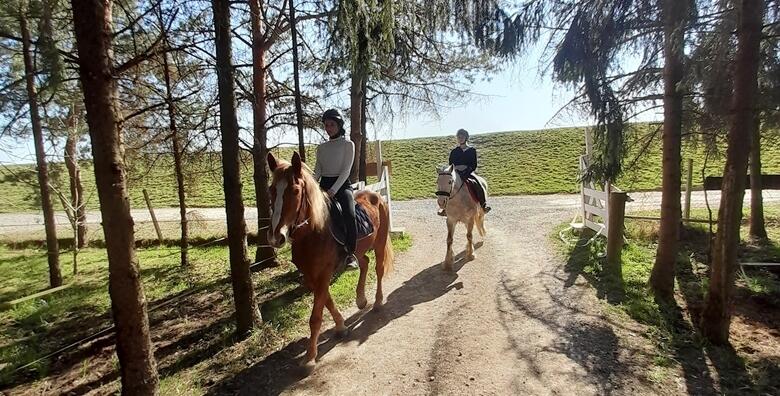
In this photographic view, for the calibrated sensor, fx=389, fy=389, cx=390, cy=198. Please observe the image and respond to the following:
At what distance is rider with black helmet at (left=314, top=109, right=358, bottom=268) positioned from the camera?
4.52 meters

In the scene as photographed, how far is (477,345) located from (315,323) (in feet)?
5.93

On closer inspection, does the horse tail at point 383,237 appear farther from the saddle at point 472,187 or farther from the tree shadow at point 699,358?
the tree shadow at point 699,358

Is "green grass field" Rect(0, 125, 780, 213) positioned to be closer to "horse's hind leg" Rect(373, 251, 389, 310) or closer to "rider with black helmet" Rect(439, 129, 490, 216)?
"rider with black helmet" Rect(439, 129, 490, 216)

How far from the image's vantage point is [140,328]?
3133 mm

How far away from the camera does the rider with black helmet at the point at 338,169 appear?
452cm

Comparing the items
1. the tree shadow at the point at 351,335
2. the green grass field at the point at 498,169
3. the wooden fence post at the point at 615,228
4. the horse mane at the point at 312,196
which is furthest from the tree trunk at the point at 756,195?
the horse mane at the point at 312,196

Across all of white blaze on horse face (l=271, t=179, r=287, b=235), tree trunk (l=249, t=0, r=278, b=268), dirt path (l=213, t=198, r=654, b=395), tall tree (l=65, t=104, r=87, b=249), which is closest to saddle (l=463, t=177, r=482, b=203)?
dirt path (l=213, t=198, r=654, b=395)

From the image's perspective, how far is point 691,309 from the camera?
16.9ft

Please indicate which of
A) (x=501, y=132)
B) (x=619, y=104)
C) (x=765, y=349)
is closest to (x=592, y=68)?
(x=619, y=104)

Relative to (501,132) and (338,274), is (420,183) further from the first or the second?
(338,274)

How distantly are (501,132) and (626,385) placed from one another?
2995 centimetres

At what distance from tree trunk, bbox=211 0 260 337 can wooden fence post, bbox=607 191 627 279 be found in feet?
18.7

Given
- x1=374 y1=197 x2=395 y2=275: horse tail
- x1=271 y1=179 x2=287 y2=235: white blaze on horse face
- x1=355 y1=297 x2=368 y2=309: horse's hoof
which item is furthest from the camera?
x1=374 y1=197 x2=395 y2=275: horse tail

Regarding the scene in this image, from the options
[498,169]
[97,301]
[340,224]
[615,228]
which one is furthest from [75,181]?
[498,169]
